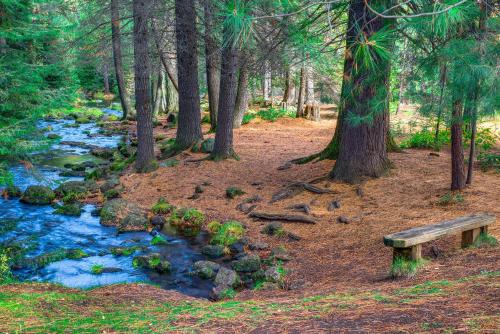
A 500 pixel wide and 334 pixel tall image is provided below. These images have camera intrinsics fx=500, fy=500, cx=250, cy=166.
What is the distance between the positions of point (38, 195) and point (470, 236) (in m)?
10.0

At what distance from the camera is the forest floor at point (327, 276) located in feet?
14.0

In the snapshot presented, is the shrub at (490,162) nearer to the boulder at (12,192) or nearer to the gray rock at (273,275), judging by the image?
the gray rock at (273,275)

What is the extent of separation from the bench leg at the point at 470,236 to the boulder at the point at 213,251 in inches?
157

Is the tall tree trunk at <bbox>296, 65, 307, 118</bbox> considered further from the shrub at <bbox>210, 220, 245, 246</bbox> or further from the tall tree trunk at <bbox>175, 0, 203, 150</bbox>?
the shrub at <bbox>210, 220, 245, 246</bbox>

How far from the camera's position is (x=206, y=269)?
25.7 feet

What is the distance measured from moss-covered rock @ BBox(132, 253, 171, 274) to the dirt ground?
70.2 inches

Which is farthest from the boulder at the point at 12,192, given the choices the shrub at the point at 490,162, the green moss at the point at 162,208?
the shrub at the point at 490,162

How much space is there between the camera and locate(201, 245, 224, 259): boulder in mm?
8734

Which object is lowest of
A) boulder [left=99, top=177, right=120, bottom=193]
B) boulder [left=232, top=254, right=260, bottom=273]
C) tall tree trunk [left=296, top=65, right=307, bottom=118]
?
boulder [left=232, top=254, right=260, bottom=273]

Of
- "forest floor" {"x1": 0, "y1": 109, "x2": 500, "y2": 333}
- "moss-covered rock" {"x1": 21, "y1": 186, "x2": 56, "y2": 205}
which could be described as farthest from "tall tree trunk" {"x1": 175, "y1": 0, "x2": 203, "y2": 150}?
"moss-covered rock" {"x1": 21, "y1": 186, "x2": 56, "y2": 205}

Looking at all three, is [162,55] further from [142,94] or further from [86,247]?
[86,247]

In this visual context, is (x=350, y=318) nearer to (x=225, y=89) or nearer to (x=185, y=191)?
(x=185, y=191)

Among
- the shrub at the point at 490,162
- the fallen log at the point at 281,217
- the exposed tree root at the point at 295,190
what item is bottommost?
the fallen log at the point at 281,217

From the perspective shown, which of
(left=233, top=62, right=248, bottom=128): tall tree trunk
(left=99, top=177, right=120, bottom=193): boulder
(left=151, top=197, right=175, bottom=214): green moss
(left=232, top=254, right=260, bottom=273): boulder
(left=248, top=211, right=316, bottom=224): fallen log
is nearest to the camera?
(left=232, top=254, right=260, bottom=273): boulder
